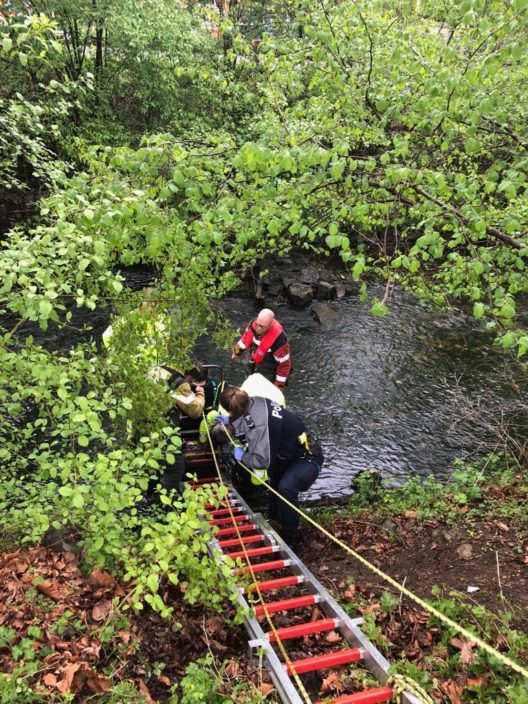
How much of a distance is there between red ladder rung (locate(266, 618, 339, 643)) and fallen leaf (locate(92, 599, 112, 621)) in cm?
137

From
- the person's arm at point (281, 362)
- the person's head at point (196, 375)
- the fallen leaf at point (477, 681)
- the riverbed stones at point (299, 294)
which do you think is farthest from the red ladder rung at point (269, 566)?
the riverbed stones at point (299, 294)

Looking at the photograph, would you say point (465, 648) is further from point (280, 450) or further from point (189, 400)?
point (189, 400)

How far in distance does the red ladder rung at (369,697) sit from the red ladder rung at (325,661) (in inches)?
11.3

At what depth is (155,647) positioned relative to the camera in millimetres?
3861

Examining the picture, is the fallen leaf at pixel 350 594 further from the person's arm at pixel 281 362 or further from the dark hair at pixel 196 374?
the person's arm at pixel 281 362

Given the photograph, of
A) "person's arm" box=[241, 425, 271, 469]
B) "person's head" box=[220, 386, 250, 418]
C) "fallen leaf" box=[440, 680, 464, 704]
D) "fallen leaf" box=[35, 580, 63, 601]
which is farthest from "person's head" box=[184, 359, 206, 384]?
"fallen leaf" box=[440, 680, 464, 704]

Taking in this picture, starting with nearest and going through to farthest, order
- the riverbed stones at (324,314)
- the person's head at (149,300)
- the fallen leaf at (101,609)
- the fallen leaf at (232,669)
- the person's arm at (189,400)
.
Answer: the fallen leaf at (232,669), the fallen leaf at (101,609), the person's head at (149,300), the person's arm at (189,400), the riverbed stones at (324,314)

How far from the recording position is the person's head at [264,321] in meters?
7.89

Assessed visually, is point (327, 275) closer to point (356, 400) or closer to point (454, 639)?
point (356, 400)

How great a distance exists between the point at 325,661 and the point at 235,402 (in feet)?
8.34

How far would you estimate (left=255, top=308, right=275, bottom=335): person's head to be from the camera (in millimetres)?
7891

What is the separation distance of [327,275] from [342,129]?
41.0 feet

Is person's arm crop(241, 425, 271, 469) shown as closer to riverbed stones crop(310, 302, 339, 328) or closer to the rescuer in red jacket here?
the rescuer in red jacket

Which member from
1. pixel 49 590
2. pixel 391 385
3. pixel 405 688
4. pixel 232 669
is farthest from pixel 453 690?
pixel 391 385
